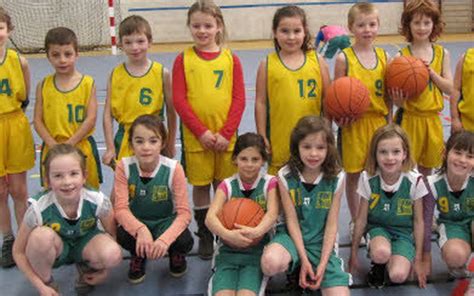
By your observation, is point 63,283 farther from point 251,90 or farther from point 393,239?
point 251,90

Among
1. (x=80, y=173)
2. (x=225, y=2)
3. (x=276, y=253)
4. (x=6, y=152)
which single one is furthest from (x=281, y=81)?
(x=225, y=2)

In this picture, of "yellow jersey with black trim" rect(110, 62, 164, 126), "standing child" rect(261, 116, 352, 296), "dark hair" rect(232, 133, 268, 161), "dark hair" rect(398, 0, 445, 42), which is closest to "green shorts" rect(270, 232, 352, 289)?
"standing child" rect(261, 116, 352, 296)

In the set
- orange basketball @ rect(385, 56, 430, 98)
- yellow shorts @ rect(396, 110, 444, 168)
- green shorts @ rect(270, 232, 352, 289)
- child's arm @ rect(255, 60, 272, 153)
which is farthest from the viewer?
yellow shorts @ rect(396, 110, 444, 168)

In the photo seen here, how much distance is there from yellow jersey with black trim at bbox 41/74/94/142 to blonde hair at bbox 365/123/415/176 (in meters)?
1.73

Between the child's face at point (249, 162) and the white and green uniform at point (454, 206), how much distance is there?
1.01m

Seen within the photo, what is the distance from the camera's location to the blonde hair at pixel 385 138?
3039 mm

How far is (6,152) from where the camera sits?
3.40 m

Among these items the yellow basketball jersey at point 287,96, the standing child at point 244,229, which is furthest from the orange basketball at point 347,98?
the standing child at point 244,229

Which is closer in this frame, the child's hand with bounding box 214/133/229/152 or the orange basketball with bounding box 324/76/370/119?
the orange basketball with bounding box 324/76/370/119

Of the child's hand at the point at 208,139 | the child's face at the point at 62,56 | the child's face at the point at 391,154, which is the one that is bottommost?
the child's face at the point at 391,154

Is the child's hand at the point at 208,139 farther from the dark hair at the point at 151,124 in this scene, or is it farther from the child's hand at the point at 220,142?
the dark hair at the point at 151,124

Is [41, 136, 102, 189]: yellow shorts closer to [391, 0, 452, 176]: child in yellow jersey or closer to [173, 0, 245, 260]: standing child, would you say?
[173, 0, 245, 260]: standing child

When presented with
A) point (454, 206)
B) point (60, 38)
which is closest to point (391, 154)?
point (454, 206)

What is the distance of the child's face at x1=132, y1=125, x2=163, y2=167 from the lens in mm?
A: 3088
